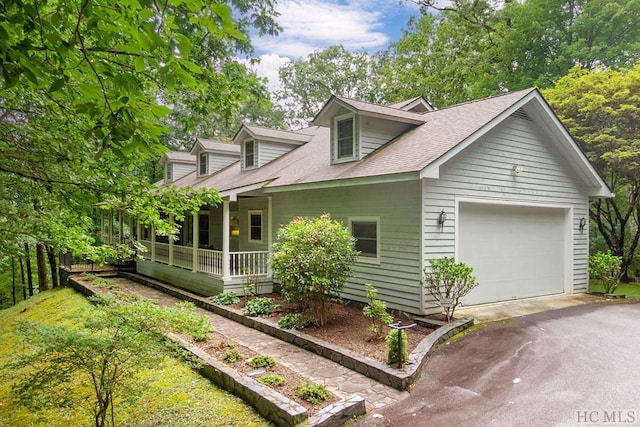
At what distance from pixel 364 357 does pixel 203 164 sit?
14.6 metres

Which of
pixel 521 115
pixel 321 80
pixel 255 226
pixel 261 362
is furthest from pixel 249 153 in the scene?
pixel 321 80

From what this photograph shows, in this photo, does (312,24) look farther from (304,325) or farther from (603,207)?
(603,207)

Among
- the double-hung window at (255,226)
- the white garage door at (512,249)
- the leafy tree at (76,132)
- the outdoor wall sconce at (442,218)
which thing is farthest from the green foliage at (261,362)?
the double-hung window at (255,226)

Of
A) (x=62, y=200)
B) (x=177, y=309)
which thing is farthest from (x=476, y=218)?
(x=62, y=200)

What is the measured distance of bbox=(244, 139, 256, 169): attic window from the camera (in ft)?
48.5

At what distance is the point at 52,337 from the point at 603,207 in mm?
17925

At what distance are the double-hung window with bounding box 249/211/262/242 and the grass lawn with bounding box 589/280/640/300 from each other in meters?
10.6

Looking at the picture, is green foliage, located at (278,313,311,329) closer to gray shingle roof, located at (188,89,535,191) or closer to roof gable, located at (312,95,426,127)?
gray shingle roof, located at (188,89,535,191)

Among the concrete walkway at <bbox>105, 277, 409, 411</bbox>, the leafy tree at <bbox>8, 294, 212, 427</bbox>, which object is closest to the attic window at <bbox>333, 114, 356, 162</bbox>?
the concrete walkway at <bbox>105, 277, 409, 411</bbox>

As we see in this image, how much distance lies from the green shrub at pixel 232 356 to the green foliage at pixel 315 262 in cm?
179

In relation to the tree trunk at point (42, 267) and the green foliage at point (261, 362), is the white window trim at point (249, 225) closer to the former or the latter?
the green foliage at point (261, 362)

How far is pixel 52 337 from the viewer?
145 inches

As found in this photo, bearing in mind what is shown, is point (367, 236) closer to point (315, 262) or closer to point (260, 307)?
point (315, 262)

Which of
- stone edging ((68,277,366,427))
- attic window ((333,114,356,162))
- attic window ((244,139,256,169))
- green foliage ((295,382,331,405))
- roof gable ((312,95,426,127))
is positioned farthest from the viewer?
attic window ((244,139,256,169))
